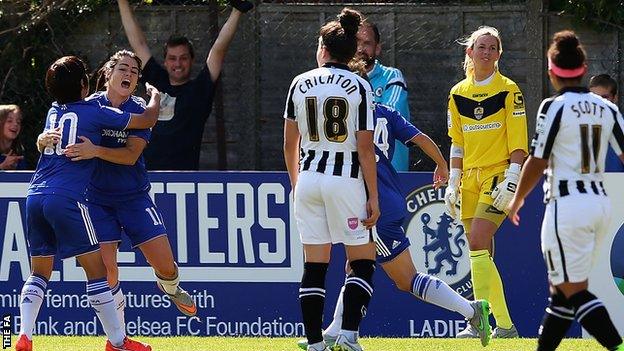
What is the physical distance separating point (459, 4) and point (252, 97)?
1.98 m

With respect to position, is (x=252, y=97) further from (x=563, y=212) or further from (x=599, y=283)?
(x=563, y=212)

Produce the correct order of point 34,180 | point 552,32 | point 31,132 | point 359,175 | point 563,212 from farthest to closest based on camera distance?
point 31,132 < point 552,32 < point 34,180 < point 359,175 < point 563,212

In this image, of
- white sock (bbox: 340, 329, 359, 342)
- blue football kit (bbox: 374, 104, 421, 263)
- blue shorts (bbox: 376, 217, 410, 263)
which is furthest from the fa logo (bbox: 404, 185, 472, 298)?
white sock (bbox: 340, 329, 359, 342)

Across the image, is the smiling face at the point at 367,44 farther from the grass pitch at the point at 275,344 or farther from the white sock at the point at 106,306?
the white sock at the point at 106,306

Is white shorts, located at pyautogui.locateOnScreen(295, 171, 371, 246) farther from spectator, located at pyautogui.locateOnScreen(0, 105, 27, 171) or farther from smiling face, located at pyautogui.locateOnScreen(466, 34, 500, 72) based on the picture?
spectator, located at pyautogui.locateOnScreen(0, 105, 27, 171)

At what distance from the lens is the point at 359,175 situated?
7777 millimetres

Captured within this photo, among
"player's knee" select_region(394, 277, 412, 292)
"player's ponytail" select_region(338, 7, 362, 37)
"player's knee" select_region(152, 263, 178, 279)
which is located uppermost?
"player's ponytail" select_region(338, 7, 362, 37)

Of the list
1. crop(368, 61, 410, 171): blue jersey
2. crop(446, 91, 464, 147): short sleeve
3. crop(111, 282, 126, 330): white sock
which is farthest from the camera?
crop(368, 61, 410, 171): blue jersey

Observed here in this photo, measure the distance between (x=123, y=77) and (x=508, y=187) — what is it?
9.07 ft

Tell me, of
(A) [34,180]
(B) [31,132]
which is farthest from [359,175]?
(B) [31,132]

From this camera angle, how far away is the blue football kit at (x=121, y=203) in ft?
29.7

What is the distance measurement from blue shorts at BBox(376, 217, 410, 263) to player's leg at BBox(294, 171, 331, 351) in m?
0.93

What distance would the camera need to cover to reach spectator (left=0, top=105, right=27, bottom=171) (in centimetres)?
1158

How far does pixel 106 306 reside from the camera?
813 centimetres
